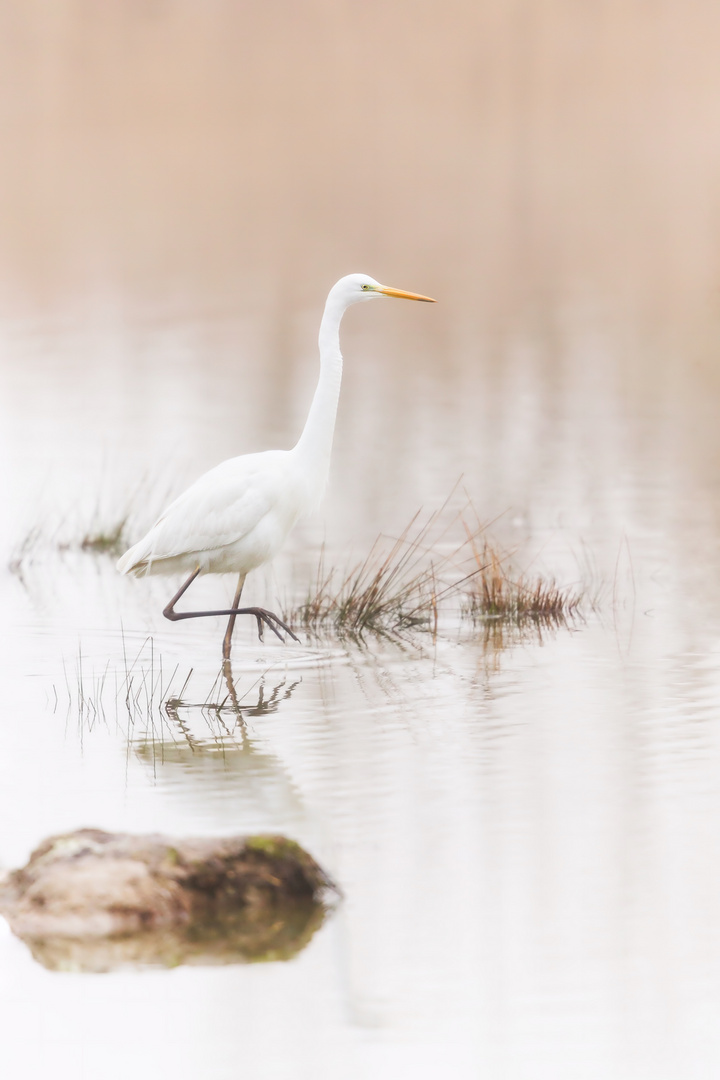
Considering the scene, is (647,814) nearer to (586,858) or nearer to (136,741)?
(586,858)

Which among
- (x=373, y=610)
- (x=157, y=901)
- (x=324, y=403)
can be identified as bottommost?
(x=157, y=901)

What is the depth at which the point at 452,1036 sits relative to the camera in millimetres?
3617

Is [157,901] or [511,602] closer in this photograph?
[157,901]

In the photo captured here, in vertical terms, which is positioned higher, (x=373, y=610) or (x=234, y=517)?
(x=234, y=517)

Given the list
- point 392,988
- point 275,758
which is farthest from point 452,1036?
point 275,758

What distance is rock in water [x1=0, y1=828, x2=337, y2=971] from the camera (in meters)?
3.90

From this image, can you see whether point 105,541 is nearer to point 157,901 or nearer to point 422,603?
A: point 422,603

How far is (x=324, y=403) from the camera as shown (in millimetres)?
7445

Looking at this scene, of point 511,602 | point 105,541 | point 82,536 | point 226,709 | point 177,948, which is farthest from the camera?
point 82,536

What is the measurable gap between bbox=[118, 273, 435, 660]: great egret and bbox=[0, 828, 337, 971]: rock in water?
3196mm

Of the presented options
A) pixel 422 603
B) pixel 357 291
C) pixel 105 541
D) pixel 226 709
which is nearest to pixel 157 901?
pixel 226 709

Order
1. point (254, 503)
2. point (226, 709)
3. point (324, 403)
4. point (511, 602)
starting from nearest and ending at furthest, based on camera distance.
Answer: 1. point (226, 709)
2. point (254, 503)
3. point (324, 403)
4. point (511, 602)

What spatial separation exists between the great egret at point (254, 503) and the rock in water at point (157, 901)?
320 cm

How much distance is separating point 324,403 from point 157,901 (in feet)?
12.6
